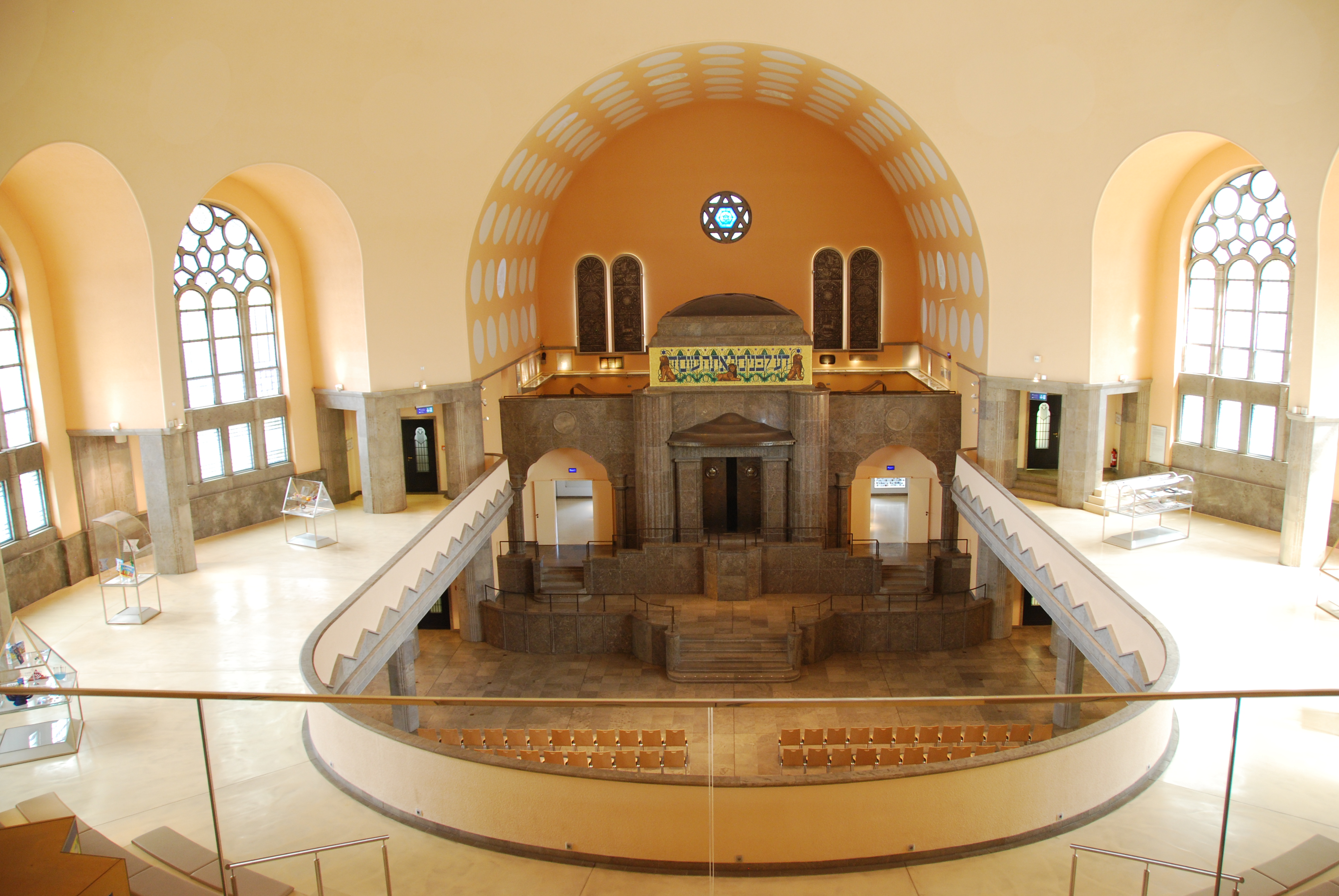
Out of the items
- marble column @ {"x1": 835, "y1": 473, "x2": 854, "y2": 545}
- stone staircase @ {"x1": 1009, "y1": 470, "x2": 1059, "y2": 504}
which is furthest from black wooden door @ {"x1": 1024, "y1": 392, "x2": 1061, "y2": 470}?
marble column @ {"x1": 835, "y1": 473, "x2": 854, "y2": 545}

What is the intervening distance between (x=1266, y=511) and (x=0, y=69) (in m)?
21.8

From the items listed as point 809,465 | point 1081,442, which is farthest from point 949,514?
point 1081,442

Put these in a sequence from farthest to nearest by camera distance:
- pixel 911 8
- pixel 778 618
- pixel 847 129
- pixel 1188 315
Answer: pixel 847 129 < pixel 778 618 < pixel 1188 315 < pixel 911 8

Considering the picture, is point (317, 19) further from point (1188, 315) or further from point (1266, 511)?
point (1266, 511)

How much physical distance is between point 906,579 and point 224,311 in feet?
54.1

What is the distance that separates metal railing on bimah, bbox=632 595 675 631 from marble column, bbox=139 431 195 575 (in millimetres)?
9395

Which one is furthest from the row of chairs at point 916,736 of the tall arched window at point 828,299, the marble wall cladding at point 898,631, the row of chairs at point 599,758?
the tall arched window at point 828,299

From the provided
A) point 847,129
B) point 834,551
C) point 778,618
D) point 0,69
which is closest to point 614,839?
point 0,69

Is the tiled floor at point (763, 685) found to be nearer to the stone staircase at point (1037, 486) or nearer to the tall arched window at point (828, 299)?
the stone staircase at point (1037, 486)

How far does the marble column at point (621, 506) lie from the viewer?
2425cm

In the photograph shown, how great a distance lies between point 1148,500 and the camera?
16797mm

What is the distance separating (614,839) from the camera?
17.7 feet

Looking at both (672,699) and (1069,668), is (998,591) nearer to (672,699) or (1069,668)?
(1069,668)

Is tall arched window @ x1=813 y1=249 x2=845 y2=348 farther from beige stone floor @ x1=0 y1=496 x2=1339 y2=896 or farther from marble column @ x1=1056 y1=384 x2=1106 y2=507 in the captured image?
beige stone floor @ x1=0 y1=496 x2=1339 y2=896
